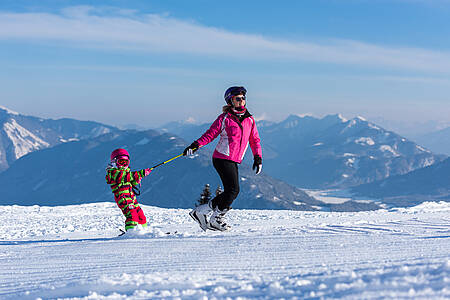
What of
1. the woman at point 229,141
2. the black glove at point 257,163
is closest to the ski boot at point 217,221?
the woman at point 229,141

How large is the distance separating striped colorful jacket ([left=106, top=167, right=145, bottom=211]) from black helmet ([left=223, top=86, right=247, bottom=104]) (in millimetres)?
1970

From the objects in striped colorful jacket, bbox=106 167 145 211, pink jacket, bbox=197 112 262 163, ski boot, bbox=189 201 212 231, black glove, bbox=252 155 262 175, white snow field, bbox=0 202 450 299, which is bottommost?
white snow field, bbox=0 202 450 299

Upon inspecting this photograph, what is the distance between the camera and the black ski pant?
6.18m

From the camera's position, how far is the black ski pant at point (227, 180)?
618 cm

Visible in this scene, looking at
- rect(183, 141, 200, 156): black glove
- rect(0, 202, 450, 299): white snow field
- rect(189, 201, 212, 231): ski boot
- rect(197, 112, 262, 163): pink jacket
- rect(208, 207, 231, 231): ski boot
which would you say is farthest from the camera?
rect(189, 201, 212, 231): ski boot

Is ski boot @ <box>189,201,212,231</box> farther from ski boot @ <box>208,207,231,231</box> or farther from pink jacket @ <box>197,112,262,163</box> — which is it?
pink jacket @ <box>197,112,262,163</box>

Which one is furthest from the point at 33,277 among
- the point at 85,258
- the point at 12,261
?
the point at 12,261

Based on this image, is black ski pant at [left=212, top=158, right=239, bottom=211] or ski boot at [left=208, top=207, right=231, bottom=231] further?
ski boot at [left=208, top=207, right=231, bottom=231]

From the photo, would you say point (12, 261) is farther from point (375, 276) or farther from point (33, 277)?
point (375, 276)

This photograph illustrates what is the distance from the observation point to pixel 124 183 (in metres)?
6.99

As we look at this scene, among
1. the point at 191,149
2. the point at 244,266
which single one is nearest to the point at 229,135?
the point at 191,149

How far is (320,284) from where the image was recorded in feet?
8.40

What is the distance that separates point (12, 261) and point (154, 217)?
7.26 meters

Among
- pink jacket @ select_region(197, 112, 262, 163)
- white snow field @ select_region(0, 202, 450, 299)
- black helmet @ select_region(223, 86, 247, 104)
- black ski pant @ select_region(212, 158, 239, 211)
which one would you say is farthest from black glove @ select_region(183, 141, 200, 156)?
white snow field @ select_region(0, 202, 450, 299)
